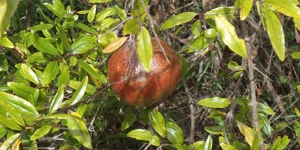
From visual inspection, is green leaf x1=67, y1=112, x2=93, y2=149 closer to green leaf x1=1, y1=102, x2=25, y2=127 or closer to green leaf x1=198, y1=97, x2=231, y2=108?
green leaf x1=1, y1=102, x2=25, y2=127

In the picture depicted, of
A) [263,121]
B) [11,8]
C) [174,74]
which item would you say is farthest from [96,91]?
[11,8]

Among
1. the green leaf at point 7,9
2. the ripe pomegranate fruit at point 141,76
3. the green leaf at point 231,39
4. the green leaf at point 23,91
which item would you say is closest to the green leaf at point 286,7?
the green leaf at point 231,39

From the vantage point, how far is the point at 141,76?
4.28ft

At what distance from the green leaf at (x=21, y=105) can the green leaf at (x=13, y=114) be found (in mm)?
46

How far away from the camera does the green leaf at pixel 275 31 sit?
44.3 inches

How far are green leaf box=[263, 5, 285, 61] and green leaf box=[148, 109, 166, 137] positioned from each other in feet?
1.79

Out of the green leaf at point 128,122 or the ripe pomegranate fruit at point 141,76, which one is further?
the green leaf at point 128,122

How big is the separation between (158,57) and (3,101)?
499 millimetres

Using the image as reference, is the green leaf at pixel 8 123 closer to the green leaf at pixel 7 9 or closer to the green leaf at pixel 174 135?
the green leaf at pixel 174 135

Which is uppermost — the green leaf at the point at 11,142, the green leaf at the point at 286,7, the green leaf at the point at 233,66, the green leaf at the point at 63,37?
the green leaf at the point at 286,7

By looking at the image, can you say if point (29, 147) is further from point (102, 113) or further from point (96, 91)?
point (102, 113)

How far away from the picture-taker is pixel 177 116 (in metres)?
2.27

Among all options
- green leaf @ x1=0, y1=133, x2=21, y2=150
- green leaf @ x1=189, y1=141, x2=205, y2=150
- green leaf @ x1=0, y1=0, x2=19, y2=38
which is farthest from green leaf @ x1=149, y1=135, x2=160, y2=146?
green leaf @ x1=0, y1=0, x2=19, y2=38

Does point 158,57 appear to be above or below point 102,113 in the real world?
above
